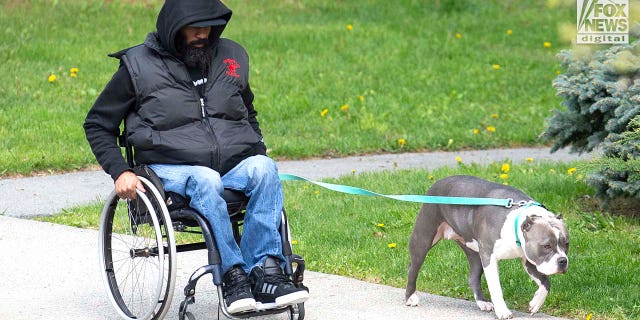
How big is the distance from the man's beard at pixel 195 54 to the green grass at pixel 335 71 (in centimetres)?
371

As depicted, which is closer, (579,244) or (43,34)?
(579,244)

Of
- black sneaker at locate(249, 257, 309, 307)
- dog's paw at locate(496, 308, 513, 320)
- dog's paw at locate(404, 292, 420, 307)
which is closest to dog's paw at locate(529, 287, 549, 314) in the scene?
dog's paw at locate(496, 308, 513, 320)

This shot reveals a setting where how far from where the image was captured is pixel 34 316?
5266 mm

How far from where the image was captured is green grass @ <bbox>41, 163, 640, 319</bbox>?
551cm

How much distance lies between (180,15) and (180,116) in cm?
48

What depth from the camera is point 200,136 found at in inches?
201

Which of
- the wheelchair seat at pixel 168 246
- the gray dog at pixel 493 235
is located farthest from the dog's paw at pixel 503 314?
the wheelchair seat at pixel 168 246

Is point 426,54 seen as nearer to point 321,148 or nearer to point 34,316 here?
point 321,148

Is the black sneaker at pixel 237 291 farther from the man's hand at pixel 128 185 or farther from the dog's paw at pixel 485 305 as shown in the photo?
the dog's paw at pixel 485 305

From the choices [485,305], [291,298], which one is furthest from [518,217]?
[291,298]

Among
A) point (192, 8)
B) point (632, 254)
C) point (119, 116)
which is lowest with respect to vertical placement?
point (632, 254)

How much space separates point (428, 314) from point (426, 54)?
749 cm

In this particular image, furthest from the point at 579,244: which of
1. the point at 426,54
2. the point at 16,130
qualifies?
the point at 426,54

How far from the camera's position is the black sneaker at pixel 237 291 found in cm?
472
